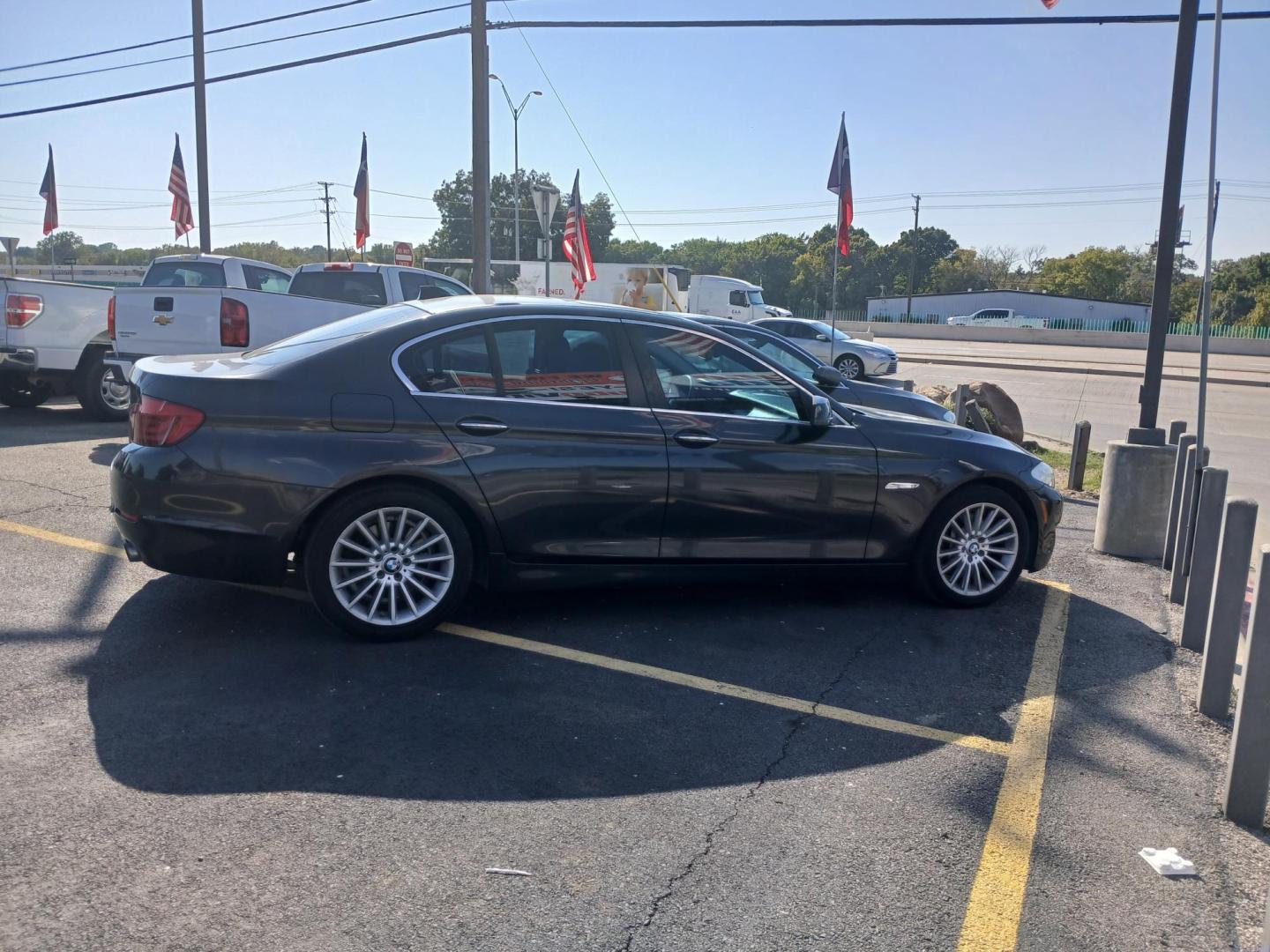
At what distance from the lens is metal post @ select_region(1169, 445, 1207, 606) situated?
6531 millimetres

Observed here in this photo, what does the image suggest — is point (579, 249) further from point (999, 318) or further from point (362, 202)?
point (999, 318)

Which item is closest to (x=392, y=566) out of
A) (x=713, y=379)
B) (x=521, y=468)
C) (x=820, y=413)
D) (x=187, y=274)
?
(x=521, y=468)

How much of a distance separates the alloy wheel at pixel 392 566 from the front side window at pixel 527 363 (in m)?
0.67

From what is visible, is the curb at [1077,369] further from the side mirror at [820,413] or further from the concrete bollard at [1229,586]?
the concrete bollard at [1229,586]

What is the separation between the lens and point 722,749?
409cm

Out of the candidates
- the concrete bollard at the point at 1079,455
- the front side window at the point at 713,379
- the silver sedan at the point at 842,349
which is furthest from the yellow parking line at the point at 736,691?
the silver sedan at the point at 842,349

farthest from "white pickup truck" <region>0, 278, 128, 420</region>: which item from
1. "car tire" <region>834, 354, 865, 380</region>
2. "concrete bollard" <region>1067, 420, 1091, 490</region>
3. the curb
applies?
the curb

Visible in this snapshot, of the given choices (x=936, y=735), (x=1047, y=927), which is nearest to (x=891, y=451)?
(x=936, y=735)

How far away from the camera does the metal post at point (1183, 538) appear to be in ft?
21.4

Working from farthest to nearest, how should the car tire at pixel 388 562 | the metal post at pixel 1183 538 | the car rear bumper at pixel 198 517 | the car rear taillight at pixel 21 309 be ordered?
the car rear taillight at pixel 21 309 → the metal post at pixel 1183 538 → the car tire at pixel 388 562 → the car rear bumper at pixel 198 517

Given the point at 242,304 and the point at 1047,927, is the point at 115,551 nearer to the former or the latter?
the point at 242,304

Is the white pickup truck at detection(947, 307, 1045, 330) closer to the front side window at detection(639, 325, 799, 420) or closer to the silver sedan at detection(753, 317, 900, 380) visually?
the silver sedan at detection(753, 317, 900, 380)

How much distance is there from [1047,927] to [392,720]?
248 centimetres

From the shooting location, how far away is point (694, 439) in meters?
5.36
